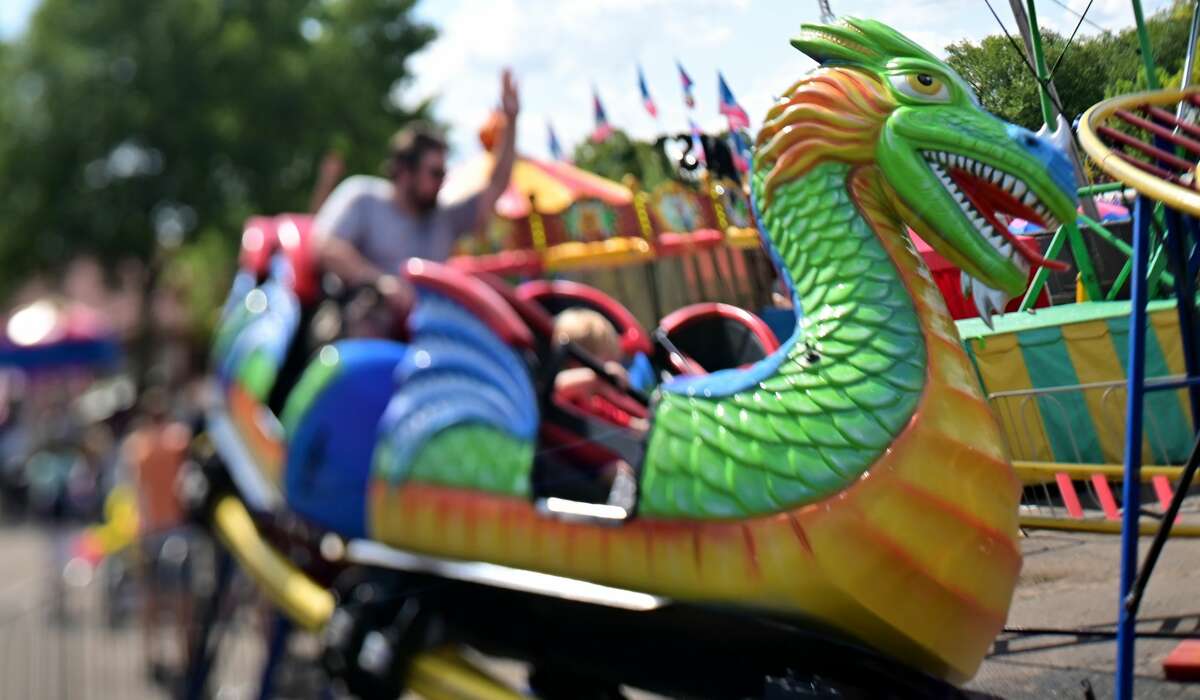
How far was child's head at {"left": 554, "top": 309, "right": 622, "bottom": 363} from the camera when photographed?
242 cm

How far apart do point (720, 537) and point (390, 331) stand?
1.37 m

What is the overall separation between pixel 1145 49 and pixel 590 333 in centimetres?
111

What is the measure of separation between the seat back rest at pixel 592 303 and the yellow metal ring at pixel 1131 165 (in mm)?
952

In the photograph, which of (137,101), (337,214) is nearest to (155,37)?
(137,101)

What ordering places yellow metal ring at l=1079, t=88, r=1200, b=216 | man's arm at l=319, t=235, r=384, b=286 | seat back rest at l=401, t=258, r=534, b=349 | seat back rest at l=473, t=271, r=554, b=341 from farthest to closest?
1. man's arm at l=319, t=235, r=384, b=286
2. seat back rest at l=473, t=271, r=554, b=341
3. seat back rest at l=401, t=258, r=534, b=349
4. yellow metal ring at l=1079, t=88, r=1200, b=216

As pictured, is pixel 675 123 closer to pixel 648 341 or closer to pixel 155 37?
pixel 648 341

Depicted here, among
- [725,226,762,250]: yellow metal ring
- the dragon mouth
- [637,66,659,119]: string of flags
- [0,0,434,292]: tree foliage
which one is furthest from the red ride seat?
[0,0,434,292]: tree foliage

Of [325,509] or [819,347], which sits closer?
[819,347]

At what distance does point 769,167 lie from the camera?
6.09ft

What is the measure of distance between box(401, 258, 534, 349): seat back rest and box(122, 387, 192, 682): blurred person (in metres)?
3.76

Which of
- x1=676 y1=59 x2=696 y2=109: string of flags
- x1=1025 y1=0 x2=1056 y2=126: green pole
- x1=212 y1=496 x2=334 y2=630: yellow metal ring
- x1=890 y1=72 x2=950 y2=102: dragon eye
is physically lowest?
x1=212 y1=496 x2=334 y2=630: yellow metal ring

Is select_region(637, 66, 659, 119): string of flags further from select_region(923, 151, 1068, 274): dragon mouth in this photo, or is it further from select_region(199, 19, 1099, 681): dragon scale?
select_region(923, 151, 1068, 274): dragon mouth

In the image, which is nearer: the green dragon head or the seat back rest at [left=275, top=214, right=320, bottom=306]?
the green dragon head

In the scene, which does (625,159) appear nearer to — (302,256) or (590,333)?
(590,333)
